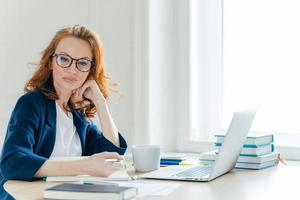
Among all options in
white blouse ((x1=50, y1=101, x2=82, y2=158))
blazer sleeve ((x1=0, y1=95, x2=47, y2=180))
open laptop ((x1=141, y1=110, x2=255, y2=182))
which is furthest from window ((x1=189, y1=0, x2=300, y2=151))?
blazer sleeve ((x1=0, y1=95, x2=47, y2=180))

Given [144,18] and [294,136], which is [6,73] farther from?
[294,136]

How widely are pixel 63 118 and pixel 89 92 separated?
19 cm

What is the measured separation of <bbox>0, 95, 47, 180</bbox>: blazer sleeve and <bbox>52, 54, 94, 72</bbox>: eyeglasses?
18 cm

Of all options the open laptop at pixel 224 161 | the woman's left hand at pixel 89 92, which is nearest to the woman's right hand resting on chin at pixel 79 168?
the open laptop at pixel 224 161

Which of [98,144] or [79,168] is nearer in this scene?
[79,168]

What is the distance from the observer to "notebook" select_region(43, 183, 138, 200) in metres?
1.33

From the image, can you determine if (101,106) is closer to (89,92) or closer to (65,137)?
(89,92)

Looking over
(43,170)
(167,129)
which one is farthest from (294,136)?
(43,170)

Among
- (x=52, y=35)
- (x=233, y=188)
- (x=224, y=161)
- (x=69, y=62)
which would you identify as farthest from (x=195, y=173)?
(x=52, y=35)

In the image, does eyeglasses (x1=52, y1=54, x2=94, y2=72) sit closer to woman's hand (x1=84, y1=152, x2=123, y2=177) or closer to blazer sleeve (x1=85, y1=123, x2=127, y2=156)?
blazer sleeve (x1=85, y1=123, x2=127, y2=156)

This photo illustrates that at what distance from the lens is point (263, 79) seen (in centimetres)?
261

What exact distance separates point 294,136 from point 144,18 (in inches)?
35.5

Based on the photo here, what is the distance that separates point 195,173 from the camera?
176 cm

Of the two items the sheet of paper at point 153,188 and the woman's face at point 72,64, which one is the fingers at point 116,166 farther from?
the woman's face at point 72,64
